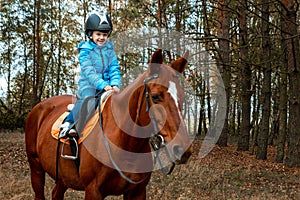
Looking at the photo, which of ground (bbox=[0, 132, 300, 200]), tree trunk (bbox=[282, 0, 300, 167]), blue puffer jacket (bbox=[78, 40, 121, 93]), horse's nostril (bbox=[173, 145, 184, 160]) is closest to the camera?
horse's nostril (bbox=[173, 145, 184, 160])

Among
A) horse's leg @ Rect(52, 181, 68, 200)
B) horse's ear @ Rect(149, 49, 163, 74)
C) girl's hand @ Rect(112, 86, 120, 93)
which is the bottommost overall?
horse's leg @ Rect(52, 181, 68, 200)

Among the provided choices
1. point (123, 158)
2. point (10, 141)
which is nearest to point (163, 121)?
point (123, 158)

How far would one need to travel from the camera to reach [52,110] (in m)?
6.13

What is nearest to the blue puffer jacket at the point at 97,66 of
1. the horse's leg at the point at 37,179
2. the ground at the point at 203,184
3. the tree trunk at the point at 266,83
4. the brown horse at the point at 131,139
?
the brown horse at the point at 131,139

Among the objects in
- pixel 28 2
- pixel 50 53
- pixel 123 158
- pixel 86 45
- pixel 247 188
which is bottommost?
pixel 247 188

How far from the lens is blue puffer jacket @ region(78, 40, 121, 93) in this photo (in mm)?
4480

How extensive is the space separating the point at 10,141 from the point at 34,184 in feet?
50.6

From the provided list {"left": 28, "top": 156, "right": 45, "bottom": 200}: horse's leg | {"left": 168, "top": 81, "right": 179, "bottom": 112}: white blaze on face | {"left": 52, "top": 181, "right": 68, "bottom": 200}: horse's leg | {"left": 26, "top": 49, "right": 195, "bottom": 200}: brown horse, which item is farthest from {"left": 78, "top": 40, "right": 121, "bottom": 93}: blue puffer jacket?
{"left": 28, "top": 156, "right": 45, "bottom": 200}: horse's leg

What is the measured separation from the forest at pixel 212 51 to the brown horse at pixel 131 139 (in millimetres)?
1671

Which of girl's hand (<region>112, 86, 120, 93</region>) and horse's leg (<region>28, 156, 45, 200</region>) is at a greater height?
girl's hand (<region>112, 86, 120, 93</region>)

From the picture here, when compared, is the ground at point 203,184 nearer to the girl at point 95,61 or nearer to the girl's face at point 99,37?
the girl at point 95,61

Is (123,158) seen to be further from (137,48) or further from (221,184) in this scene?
(221,184)

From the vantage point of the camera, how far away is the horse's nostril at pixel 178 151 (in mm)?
3021

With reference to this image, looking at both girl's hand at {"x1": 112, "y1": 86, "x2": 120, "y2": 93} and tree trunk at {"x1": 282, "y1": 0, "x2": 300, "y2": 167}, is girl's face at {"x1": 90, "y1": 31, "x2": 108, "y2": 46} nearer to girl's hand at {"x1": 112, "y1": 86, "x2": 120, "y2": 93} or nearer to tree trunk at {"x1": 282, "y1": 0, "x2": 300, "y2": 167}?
girl's hand at {"x1": 112, "y1": 86, "x2": 120, "y2": 93}
